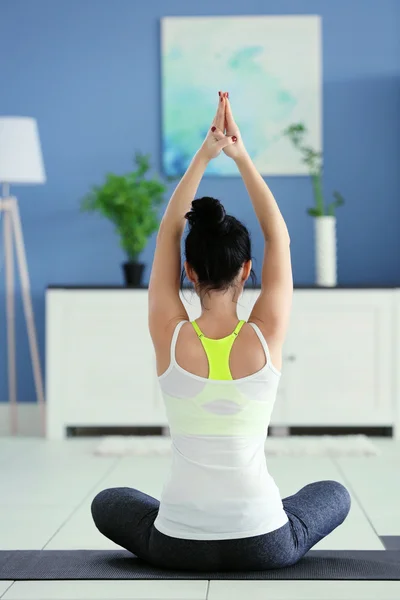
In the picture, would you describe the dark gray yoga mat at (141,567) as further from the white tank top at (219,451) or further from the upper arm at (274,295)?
the upper arm at (274,295)

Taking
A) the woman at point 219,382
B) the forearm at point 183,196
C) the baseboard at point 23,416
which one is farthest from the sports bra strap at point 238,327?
the baseboard at point 23,416

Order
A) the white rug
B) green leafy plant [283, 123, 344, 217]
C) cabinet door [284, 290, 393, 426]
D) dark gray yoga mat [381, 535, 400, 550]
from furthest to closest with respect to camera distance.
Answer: green leafy plant [283, 123, 344, 217], cabinet door [284, 290, 393, 426], the white rug, dark gray yoga mat [381, 535, 400, 550]

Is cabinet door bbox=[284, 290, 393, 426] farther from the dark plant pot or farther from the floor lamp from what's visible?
the floor lamp

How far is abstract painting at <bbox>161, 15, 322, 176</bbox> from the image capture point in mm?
5559

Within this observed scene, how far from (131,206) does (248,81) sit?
101 cm

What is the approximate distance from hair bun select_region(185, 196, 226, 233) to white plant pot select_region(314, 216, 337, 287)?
10.2 ft

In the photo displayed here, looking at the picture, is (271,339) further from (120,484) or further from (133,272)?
(133,272)

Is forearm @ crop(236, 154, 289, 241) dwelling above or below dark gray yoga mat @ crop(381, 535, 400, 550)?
above

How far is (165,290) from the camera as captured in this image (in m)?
2.27

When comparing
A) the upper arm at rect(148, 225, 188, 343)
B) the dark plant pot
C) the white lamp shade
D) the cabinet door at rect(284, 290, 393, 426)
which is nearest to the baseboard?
the dark plant pot

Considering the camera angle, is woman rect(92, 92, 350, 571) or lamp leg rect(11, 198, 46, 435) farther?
lamp leg rect(11, 198, 46, 435)

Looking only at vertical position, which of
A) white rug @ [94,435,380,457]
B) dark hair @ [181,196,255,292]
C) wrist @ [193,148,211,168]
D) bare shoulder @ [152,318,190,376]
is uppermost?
wrist @ [193,148,211,168]

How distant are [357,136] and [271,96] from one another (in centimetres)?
53

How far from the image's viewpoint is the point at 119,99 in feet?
18.5
